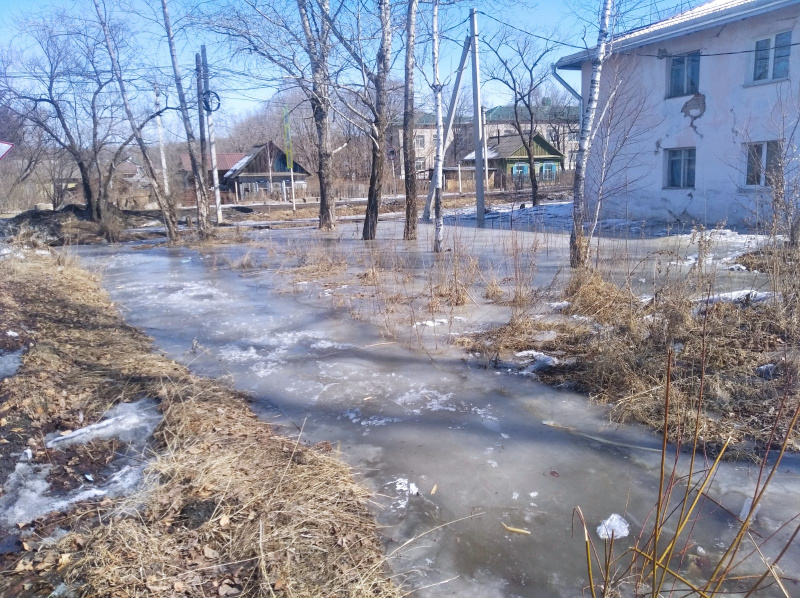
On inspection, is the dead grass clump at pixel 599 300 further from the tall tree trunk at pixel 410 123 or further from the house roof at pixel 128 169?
the house roof at pixel 128 169

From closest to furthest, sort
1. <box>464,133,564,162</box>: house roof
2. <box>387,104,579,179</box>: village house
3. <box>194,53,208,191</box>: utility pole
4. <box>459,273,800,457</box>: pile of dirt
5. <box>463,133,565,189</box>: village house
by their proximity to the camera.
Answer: <box>459,273,800,457</box>: pile of dirt
<box>194,53,208,191</box>: utility pole
<box>463,133,565,189</box>: village house
<box>464,133,564,162</box>: house roof
<box>387,104,579,179</box>: village house

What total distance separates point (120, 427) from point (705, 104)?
1533cm

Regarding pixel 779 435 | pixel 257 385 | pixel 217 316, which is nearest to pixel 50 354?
pixel 257 385

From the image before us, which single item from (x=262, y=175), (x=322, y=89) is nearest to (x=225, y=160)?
(x=262, y=175)

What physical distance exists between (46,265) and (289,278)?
4366 millimetres

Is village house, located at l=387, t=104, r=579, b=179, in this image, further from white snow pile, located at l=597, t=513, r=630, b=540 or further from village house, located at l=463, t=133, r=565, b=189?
white snow pile, located at l=597, t=513, r=630, b=540

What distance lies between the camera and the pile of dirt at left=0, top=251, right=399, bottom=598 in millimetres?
2328

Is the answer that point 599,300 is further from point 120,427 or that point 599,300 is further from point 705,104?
point 705,104

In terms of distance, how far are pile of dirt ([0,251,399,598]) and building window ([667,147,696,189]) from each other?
14.4m

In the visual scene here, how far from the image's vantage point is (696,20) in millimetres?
13539

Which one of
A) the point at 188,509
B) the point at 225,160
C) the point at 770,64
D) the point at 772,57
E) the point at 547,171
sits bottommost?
the point at 188,509

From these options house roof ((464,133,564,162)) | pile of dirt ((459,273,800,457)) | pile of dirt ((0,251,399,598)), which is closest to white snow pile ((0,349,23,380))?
pile of dirt ((0,251,399,598))

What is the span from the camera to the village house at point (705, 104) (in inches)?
505

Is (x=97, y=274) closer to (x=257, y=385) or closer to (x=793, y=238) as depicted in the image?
(x=257, y=385)
